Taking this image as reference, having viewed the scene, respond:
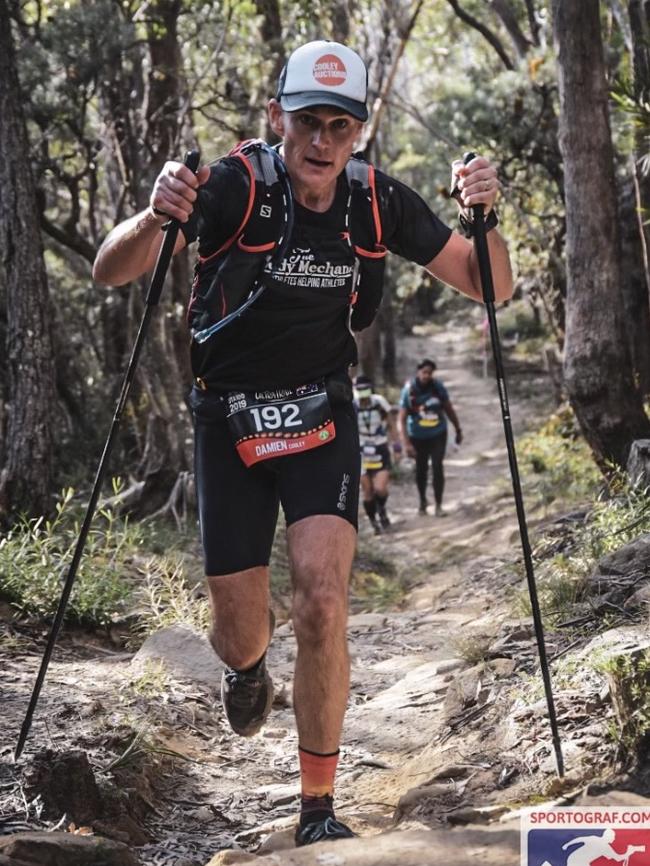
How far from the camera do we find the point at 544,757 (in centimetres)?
430

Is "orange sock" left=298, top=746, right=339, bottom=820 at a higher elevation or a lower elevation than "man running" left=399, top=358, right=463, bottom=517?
lower

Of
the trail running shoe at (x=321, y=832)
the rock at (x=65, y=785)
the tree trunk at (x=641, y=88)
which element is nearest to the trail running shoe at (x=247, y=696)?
the rock at (x=65, y=785)

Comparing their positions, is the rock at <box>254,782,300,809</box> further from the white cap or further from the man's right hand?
the white cap

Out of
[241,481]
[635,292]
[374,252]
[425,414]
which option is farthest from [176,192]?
[635,292]

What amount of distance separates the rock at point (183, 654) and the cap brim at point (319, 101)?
3321mm

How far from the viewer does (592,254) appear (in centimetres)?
1007

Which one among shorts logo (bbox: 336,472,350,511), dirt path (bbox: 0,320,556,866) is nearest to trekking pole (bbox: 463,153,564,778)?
shorts logo (bbox: 336,472,350,511)

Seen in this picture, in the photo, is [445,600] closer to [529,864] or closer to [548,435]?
[529,864]

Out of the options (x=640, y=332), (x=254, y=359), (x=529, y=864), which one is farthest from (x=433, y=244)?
(x=640, y=332)

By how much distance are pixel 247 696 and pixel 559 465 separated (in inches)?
413

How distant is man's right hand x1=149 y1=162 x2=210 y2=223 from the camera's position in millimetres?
3949

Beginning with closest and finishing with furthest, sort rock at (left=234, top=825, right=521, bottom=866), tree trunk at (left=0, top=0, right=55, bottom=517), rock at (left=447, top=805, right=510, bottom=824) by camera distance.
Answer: rock at (left=234, top=825, right=521, bottom=866)
rock at (left=447, top=805, right=510, bottom=824)
tree trunk at (left=0, top=0, right=55, bottom=517)

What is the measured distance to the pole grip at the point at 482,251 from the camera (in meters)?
4.41

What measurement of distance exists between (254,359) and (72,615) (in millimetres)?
3696
